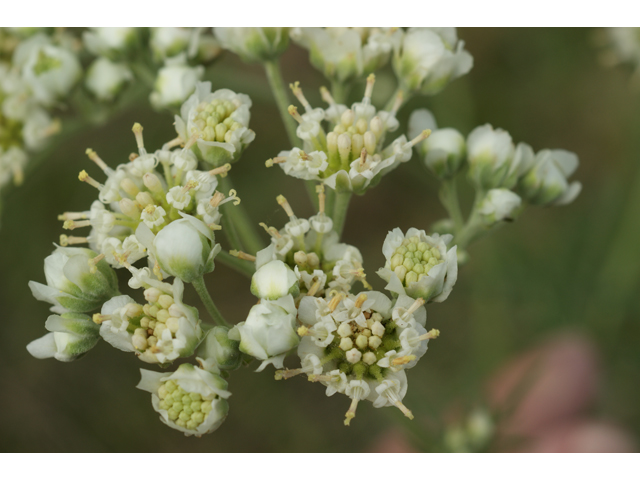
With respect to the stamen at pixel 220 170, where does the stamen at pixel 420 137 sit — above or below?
above

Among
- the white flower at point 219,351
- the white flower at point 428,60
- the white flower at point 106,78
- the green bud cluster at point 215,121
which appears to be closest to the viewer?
the white flower at point 219,351

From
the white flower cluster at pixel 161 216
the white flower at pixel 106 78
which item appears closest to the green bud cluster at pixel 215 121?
the white flower cluster at pixel 161 216

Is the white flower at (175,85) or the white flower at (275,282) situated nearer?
the white flower at (275,282)

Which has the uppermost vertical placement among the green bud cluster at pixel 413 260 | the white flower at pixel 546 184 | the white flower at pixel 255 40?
the white flower at pixel 255 40

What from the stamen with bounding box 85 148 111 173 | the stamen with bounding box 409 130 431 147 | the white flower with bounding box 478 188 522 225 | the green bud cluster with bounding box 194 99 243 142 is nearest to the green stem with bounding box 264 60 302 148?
the green bud cluster with bounding box 194 99 243 142

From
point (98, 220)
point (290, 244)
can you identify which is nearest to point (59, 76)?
point (98, 220)

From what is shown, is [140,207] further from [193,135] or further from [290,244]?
[290,244]

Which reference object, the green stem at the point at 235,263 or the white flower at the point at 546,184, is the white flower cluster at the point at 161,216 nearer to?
the green stem at the point at 235,263

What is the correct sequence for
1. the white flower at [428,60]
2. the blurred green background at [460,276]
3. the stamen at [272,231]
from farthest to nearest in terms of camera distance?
the blurred green background at [460,276] → the white flower at [428,60] → the stamen at [272,231]
